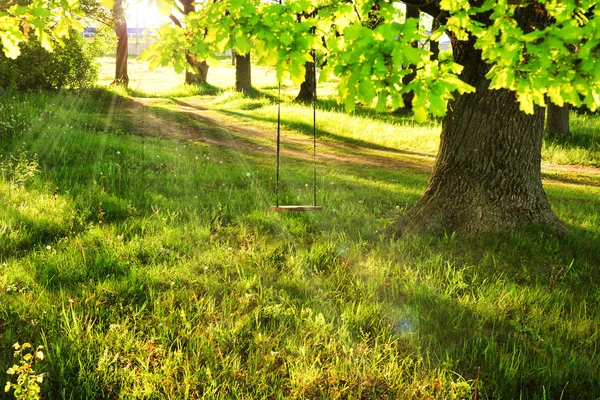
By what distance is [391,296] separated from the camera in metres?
4.14

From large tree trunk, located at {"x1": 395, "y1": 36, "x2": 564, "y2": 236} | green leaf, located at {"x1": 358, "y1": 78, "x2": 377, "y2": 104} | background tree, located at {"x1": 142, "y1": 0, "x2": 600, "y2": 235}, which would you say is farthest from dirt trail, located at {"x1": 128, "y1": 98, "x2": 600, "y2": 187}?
green leaf, located at {"x1": 358, "y1": 78, "x2": 377, "y2": 104}

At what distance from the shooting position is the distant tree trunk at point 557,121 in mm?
14296

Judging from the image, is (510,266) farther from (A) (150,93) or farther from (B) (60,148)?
(A) (150,93)

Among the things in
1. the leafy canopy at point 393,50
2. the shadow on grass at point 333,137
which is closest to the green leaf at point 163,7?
the leafy canopy at point 393,50

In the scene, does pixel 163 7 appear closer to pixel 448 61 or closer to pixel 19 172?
pixel 448 61

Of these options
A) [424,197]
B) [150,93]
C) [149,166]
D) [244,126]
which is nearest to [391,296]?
[424,197]

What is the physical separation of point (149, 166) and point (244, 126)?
8310 millimetres

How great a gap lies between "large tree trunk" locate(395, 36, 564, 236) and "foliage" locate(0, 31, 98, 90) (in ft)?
36.4

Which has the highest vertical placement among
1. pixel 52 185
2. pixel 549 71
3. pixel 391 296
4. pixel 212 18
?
pixel 212 18

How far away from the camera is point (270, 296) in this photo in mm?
3984

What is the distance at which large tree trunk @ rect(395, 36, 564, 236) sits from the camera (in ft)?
16.9

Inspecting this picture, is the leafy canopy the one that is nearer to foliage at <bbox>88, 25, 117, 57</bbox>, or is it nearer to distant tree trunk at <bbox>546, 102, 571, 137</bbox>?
distant tree trunk at <bbox>546, 102, 571, 137</bbox>

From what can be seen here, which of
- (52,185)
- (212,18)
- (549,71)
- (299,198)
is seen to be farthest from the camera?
(299,198)

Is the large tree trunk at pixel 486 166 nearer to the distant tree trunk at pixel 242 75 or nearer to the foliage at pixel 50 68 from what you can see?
the foliage at pixel 50 68
